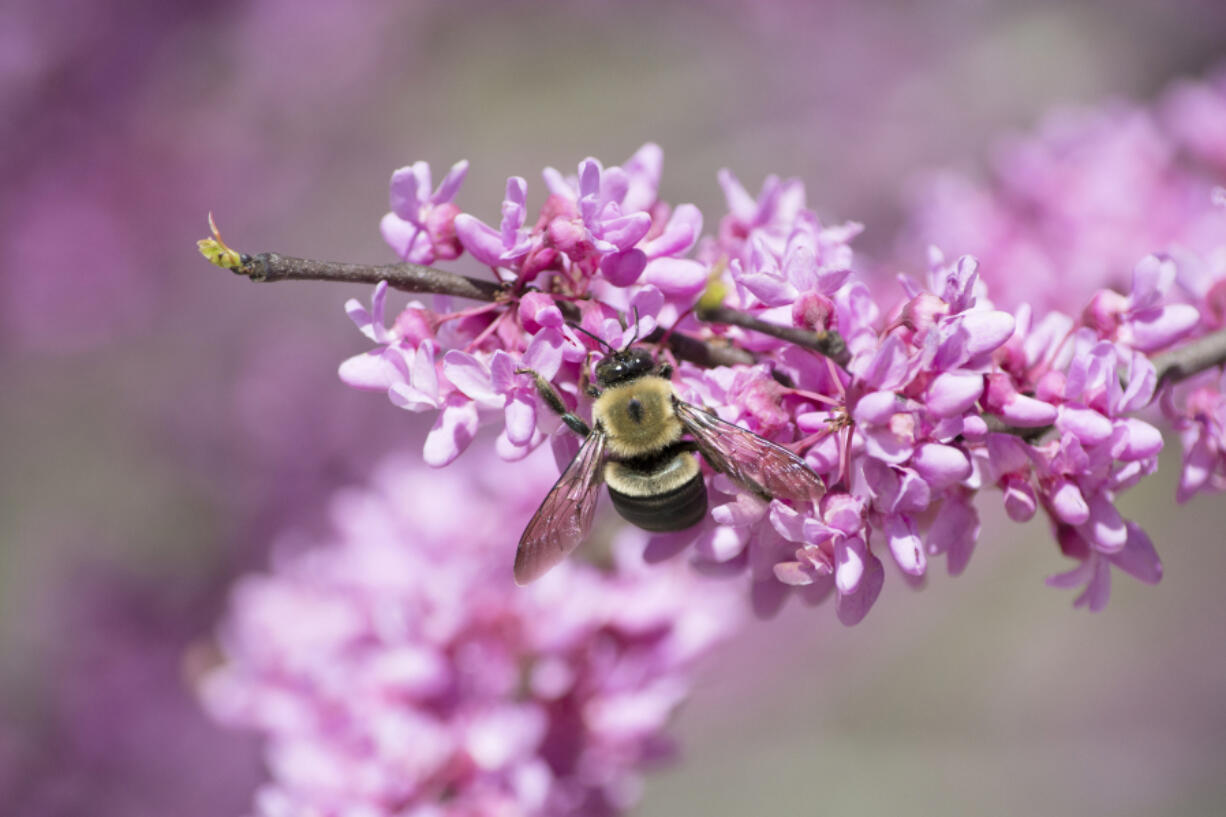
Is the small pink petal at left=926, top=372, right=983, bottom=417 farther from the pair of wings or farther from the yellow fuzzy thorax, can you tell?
the yellow fuzzy thorax

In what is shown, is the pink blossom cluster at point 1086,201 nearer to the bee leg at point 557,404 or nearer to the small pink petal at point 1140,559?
the small pink petal at point 1140,559

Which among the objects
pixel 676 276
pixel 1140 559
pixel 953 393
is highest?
pixel 676 276

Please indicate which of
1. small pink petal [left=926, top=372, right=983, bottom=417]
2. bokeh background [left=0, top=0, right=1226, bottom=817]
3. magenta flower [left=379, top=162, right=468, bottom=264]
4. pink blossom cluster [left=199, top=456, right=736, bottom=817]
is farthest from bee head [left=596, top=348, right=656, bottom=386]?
bokeh background [left=0, top=0, right=1226, bottom=817]

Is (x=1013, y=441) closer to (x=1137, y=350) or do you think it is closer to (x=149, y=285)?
(x=1137, y=350)

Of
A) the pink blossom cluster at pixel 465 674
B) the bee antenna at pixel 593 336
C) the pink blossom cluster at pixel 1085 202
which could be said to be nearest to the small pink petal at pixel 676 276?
the bee antenna at pixel 593 336

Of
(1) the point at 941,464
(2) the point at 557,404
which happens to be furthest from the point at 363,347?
(1) the point at 941,464

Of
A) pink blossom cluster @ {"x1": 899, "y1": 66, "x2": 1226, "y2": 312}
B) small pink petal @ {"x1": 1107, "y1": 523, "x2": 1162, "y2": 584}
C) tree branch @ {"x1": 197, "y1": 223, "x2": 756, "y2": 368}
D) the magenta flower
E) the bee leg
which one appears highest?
pink blossom cluster @ {"x1": 899, "y1": 66, "x2": 1226, "y2": 312}

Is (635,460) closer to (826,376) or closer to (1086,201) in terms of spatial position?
(826,376)
